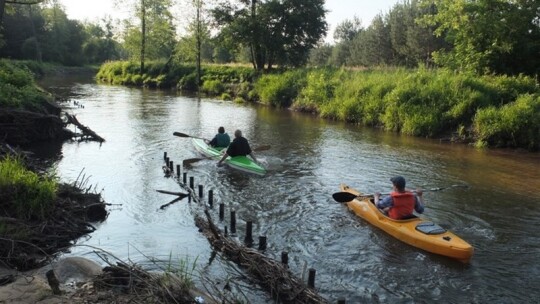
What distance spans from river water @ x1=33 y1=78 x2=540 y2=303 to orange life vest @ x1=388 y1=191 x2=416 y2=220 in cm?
50

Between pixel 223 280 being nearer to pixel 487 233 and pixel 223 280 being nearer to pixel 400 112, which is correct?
pixel 487 233

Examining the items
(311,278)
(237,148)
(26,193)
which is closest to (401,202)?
(311,278)

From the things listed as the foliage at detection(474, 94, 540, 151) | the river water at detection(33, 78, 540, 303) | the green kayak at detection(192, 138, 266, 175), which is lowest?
the river water at detection(33, 78, 540, 303)

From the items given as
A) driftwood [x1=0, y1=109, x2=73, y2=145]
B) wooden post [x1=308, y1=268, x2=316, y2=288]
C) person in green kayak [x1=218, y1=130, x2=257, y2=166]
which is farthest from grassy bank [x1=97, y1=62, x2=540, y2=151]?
wooden post [x1=308, y1=268, x2=316, y2=288]

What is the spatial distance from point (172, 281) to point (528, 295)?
495 centimetres

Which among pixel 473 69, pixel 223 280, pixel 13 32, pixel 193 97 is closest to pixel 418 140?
pixel 473 69

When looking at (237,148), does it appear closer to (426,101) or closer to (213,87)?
(426,101)

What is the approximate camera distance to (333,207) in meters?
10.2

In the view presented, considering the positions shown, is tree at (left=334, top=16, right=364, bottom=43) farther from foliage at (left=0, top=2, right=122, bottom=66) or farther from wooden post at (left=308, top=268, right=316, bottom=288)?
wooden post at (left=308, top=268, right=316, bottom=288)

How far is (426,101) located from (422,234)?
13462 mm

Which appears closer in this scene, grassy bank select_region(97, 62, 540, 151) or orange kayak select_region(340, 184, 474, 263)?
orange kayak select_region(340, 184, 474, 263)

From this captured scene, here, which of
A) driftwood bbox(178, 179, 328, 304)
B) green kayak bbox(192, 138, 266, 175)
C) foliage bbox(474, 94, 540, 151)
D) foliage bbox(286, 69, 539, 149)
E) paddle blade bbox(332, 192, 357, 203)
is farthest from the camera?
foliage bbox(286, 69, 539, 149)

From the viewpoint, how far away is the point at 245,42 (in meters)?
37.1

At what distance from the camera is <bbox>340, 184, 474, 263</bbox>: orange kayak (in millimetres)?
7402
